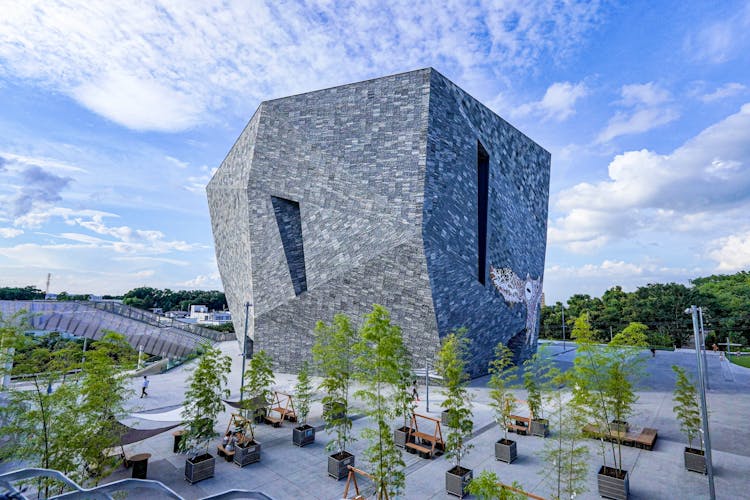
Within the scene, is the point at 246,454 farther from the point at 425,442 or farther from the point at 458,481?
the point at 458,481

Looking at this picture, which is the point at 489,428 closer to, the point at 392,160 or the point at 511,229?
the point at 392,160

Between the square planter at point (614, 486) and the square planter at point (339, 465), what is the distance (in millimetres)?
6566

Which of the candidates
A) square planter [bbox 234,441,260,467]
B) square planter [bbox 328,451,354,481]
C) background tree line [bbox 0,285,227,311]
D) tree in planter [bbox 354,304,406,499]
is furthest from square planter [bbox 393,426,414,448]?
background tree line [bbox 0,285,227,311]

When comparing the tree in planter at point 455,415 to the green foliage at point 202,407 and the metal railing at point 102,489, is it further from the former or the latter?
the metal railing at point 102,489

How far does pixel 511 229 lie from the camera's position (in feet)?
99.5

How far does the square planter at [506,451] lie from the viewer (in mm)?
11797

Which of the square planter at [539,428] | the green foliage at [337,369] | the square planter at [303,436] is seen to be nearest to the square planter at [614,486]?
the square planter at [539,428]

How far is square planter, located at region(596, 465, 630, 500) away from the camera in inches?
372

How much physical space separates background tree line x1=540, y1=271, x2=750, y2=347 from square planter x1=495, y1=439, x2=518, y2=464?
36620mm

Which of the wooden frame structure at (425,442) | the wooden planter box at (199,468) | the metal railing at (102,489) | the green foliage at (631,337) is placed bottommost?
the wooden planter box at (199,468)

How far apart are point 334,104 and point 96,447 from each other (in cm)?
2233

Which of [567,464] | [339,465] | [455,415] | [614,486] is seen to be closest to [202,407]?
[339,465]

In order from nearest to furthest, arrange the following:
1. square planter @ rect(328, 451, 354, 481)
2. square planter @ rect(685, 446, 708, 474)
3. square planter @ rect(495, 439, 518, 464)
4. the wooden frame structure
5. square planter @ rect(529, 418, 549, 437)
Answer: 1. square planter @ rect(328, 451, 354, 481)
2. square planter @ rect(685, 446, 708, 474)
3. square planter @ rect(495, 439, 518, 464)
4. the wooden frame structure
5. square planter @ rect(529, 418, 549, 437)

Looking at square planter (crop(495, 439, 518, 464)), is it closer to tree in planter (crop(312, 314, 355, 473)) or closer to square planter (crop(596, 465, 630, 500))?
square planter (crop(596, 465, 630, 500))
